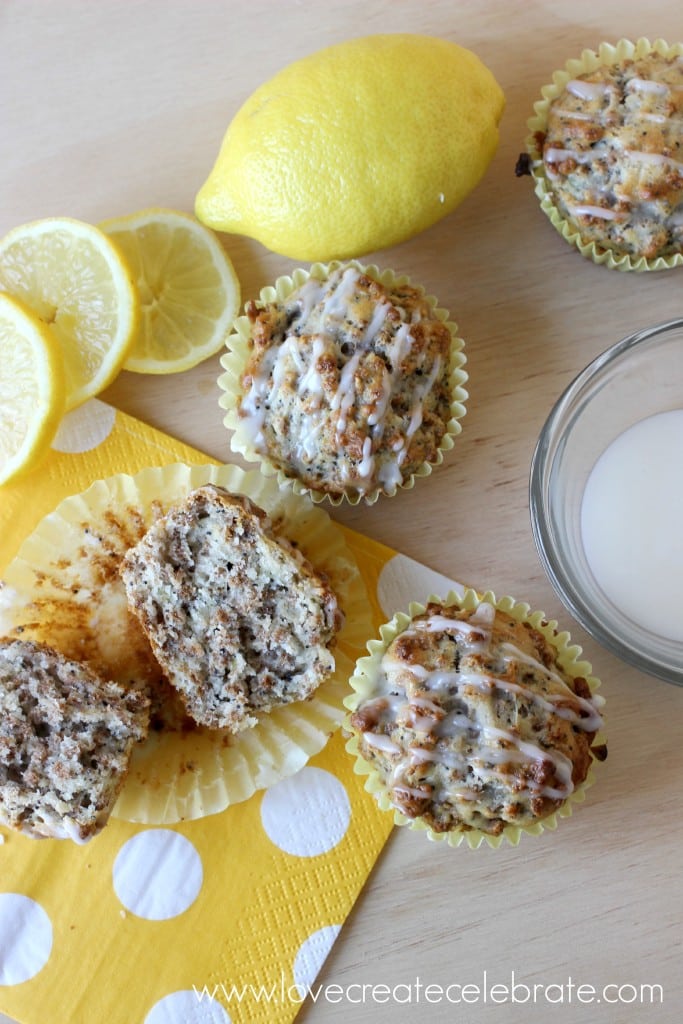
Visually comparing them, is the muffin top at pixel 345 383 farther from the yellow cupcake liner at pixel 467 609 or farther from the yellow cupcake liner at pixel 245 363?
the yellow cupcake liner at pixel 467 609

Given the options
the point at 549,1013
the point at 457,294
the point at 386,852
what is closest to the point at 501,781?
the point at 386,852

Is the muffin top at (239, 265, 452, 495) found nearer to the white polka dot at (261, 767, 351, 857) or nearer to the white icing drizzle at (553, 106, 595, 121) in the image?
the white icing drizzle at (553, 106, 595, 121)

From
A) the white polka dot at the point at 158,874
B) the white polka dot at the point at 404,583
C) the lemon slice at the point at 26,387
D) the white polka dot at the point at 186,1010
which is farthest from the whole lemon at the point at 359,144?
the white polka dot at the point at 186,1010

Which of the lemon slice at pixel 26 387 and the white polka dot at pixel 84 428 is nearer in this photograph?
the lemon slice at pixel 26 387

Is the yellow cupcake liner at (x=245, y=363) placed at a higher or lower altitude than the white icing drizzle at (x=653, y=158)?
lower

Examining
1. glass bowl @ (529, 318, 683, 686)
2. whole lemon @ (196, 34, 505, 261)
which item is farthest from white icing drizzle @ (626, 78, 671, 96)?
glass bowl @ (529, 318, 683, 686)

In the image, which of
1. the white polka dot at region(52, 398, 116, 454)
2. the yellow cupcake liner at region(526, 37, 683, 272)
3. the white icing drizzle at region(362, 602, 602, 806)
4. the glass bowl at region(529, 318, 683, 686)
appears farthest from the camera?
the white polka dot at region(52, 398, 116, 454)
